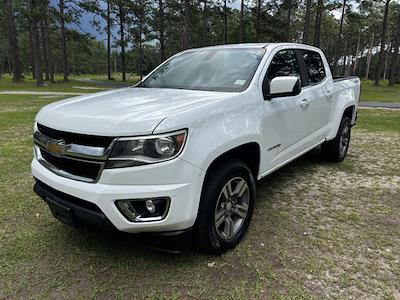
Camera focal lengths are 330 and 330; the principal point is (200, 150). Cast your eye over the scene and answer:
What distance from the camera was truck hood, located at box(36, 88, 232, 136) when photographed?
7.04 ft

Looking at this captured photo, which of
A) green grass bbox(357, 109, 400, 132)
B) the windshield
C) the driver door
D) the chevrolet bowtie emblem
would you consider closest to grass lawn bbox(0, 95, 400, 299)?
the driver door

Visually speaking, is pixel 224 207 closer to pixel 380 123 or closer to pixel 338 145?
pixel 338 145

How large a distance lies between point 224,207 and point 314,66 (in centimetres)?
278

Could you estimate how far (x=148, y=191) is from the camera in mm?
2141

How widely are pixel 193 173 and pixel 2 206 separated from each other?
266cm

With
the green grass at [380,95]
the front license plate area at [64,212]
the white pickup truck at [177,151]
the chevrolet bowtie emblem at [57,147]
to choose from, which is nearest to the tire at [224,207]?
the white pickup truck at [177,151]

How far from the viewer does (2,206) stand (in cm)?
371

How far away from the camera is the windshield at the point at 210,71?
3.20 metres

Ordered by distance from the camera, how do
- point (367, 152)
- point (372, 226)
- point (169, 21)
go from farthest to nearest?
point (169, 21), point (367, 152), point (372, 226)

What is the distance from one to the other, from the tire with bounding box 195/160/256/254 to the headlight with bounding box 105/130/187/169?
465 millimetres

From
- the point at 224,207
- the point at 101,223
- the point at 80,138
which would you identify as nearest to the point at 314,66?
the point at 224,207

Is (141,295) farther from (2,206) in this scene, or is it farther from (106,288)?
(2,206)

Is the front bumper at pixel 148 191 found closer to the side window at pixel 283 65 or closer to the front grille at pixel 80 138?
the front grille at pixel 80 138

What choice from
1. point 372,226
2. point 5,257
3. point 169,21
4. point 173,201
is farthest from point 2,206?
point 169,21
